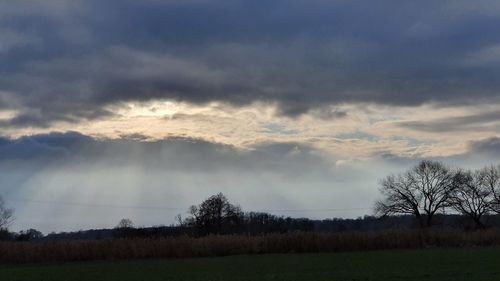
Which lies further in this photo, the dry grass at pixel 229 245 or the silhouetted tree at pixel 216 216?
the silhouetted tree at pixel 216 216

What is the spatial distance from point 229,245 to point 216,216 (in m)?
65.3

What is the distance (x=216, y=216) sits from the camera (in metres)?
118

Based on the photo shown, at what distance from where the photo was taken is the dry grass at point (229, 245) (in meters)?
50.2

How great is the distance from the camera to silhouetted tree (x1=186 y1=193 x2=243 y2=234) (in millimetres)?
114875

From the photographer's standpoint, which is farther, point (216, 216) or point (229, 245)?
point (216, 216)

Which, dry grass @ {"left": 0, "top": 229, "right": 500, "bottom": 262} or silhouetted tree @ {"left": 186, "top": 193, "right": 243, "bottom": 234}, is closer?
dry grass @ {"left": 0, "top": 229, "right": 500, "bottom": 262}

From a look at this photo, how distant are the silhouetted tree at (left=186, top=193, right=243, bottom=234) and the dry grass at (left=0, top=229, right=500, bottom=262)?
5861cm

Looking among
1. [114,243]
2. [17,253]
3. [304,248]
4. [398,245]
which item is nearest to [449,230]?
[398,245]

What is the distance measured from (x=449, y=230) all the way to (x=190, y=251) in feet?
95.2

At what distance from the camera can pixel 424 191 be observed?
11656cm

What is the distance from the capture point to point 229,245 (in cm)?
5303

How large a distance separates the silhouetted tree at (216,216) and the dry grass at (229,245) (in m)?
58.6

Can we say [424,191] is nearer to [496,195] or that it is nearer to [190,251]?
[496,195]

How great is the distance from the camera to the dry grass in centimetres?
5022
